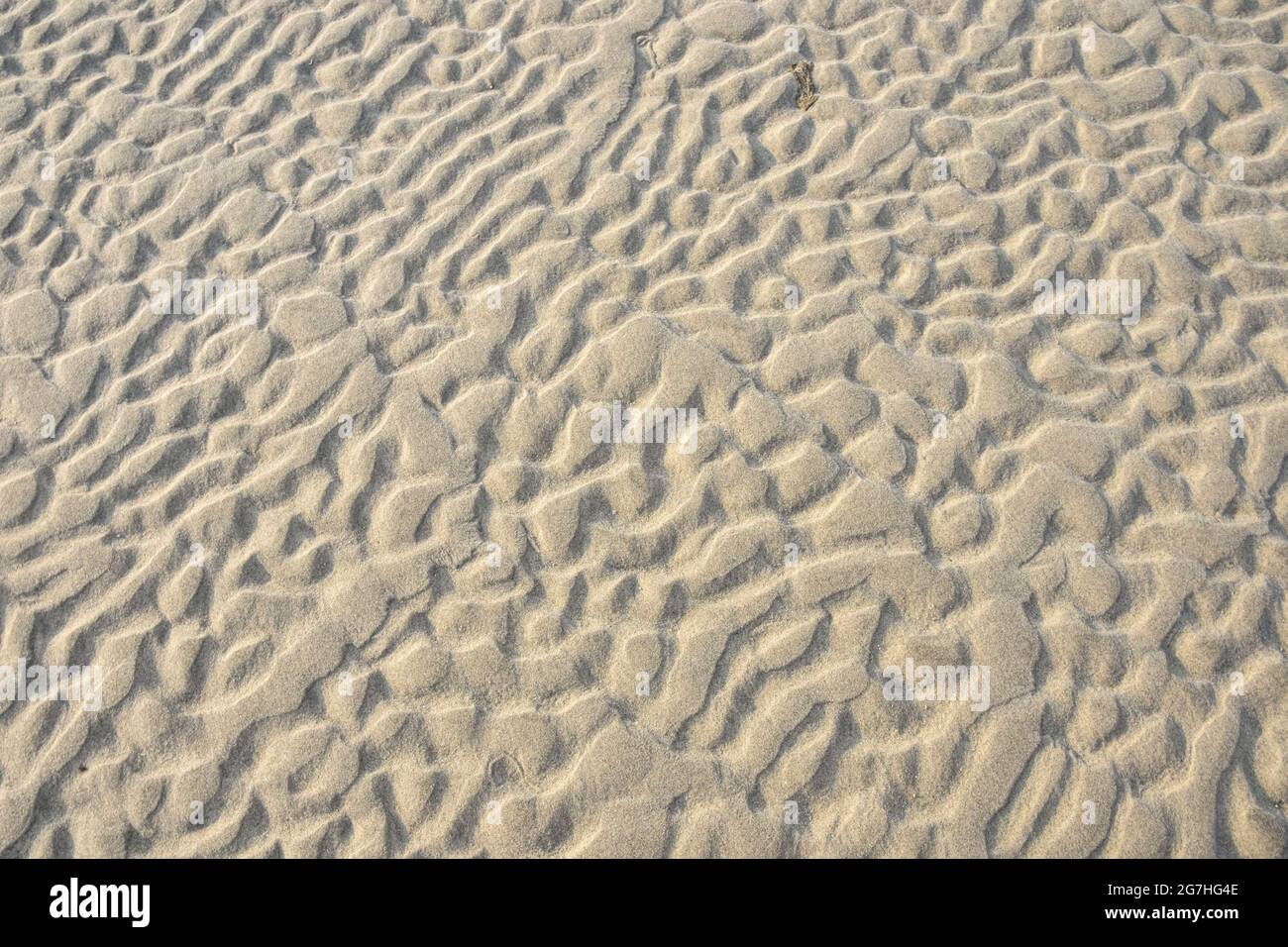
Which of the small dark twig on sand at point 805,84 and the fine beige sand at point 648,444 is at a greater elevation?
the small dark twig on sand at point 805,84

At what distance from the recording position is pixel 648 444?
14.1 ft

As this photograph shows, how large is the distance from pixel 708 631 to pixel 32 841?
2.58 m

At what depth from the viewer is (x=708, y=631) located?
3861 mm

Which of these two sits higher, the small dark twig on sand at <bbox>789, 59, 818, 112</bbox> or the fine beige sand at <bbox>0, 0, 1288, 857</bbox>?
the small dark twig on sand at <bbox>789, 59, 818, 112</bbox>

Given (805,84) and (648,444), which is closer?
(648,444)

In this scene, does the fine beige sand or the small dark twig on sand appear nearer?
the fine beige sand

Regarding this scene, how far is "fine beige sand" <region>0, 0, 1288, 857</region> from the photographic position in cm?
363

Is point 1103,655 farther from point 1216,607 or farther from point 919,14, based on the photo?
point 919,14

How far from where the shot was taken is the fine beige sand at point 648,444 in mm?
3627

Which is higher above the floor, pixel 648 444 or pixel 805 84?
pixel 805 84

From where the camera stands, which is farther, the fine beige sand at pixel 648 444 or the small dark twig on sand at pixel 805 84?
the small dark twig on sand at pixel 805 84

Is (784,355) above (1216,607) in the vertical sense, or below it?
above

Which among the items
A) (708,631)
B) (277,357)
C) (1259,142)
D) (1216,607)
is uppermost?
(277,357)

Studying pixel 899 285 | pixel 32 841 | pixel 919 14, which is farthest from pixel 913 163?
pixel 32 841
